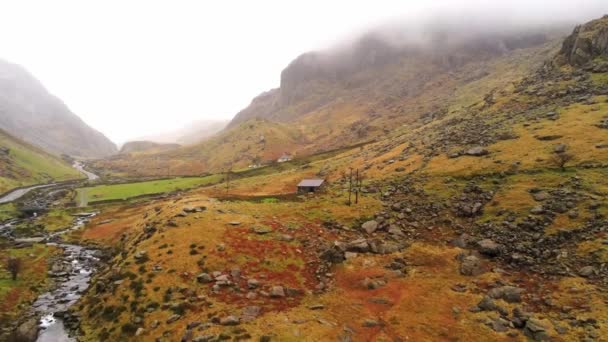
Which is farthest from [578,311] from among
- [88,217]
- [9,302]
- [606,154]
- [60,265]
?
[88,217]

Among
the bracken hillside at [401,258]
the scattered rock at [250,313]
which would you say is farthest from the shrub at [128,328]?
the scattered rock at [250,313]

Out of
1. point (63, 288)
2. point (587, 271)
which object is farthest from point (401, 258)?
point (63, 288)

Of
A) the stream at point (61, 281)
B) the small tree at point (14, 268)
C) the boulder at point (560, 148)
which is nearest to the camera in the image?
the stream at point (61, 281)

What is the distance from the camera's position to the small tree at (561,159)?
66000 millimetres

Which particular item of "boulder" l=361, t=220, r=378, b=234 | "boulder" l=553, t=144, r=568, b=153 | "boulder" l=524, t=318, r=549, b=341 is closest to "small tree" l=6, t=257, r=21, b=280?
"boulder" l=361, t=220, r=378, b=234

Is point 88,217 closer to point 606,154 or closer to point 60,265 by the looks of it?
point 60,265

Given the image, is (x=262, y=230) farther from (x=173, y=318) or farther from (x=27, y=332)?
(x=27, y=332)

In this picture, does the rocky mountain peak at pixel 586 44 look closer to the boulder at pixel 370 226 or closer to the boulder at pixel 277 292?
the boulder at pixel 370 226

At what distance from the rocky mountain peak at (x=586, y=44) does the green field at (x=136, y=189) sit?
14835cm

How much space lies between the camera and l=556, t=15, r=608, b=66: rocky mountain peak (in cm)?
11444

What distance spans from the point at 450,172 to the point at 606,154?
2704 centimetres

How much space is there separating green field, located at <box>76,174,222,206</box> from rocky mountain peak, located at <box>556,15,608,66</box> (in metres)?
148

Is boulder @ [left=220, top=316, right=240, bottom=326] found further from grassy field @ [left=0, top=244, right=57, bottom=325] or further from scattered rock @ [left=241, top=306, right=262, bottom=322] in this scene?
grassy field @ [left=0, top=244, right=57, bottom=325]

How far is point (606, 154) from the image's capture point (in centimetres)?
6544
